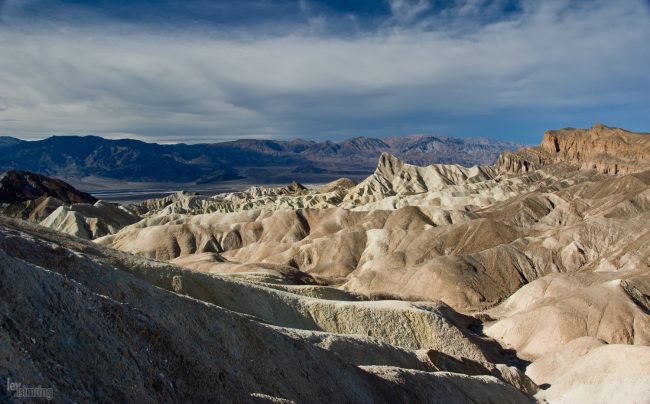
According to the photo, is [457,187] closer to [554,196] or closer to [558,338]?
[554,196]

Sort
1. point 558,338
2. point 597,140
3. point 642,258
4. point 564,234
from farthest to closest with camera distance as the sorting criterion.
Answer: point 597,140 → point 564,234 → point 642,258 → point 558,338

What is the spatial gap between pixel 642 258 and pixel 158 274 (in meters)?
49.6

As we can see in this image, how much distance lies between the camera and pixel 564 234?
6681cm

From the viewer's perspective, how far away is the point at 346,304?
123 ft

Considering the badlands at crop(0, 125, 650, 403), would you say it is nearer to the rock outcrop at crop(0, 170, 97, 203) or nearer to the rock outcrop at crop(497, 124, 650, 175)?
the rock outcrop at crop(497, 124, 650, 175)

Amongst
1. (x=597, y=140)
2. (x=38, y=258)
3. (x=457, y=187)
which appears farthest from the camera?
(x=597, y=140)

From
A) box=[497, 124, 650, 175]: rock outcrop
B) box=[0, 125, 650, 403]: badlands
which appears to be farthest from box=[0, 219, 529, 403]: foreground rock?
box=[497, 124, 650, 175]: rock outcrop

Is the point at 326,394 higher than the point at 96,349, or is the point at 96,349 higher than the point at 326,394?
the point at 96,349

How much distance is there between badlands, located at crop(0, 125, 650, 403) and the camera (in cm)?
1234

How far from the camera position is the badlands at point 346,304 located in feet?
40.5

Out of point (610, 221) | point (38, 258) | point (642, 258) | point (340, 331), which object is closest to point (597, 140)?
point (610, 221)

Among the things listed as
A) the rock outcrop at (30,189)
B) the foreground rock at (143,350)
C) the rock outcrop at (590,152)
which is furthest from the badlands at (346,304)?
the rock outcrop at (30,189)

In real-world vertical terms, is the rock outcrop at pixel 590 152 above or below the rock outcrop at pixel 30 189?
above

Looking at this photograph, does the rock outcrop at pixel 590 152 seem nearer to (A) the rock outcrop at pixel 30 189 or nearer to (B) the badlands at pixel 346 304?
(B) the badlands at pixel 346 304
